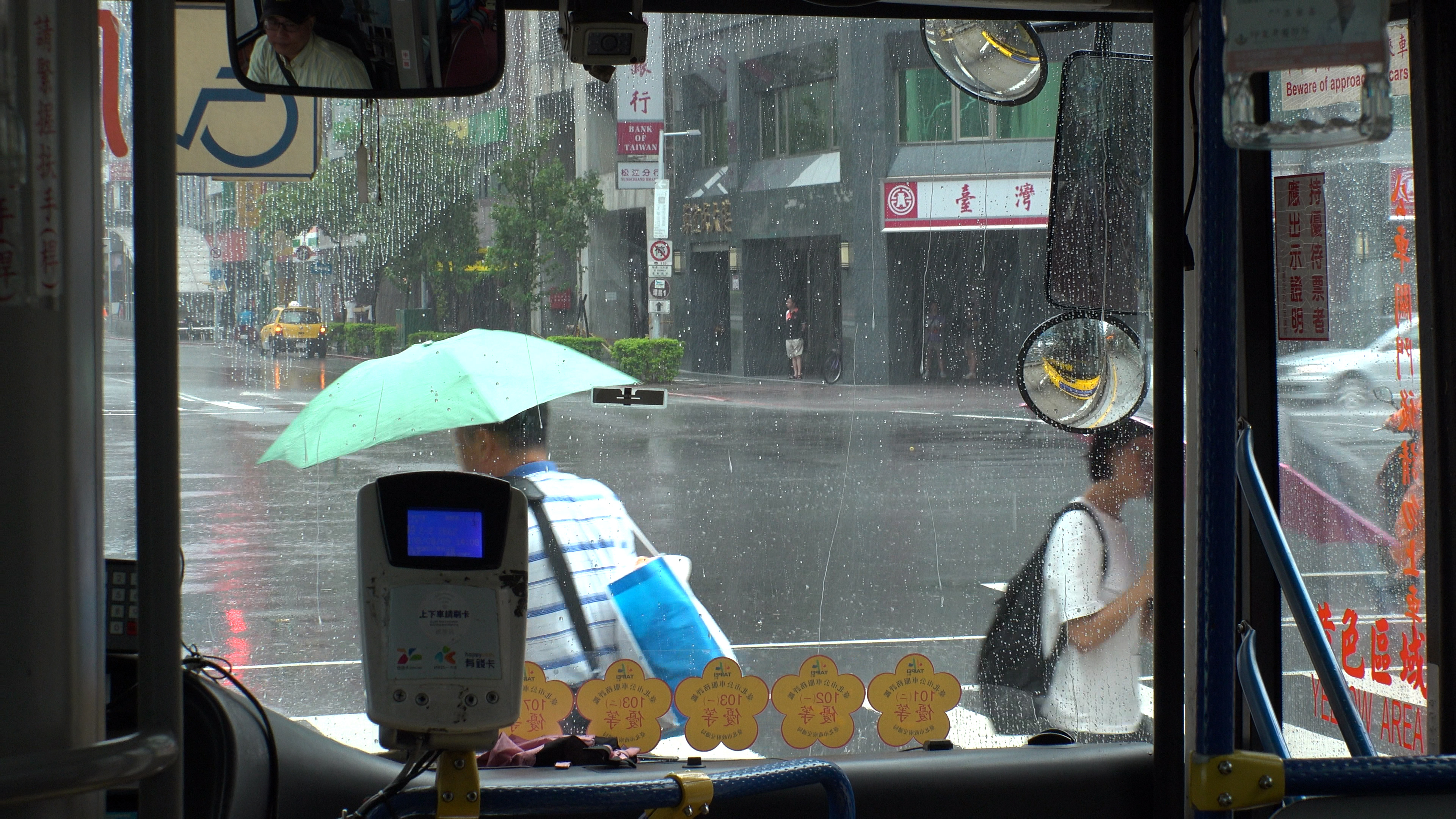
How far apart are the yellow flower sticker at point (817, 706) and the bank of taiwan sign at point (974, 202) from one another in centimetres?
100

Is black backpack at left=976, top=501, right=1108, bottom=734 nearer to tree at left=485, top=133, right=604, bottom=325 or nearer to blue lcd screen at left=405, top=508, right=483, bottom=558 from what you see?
tree at left=485, top=133, right=604, bottom=325

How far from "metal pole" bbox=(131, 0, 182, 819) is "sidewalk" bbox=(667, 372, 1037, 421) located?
60.9 inches

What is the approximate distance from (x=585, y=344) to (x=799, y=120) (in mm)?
698

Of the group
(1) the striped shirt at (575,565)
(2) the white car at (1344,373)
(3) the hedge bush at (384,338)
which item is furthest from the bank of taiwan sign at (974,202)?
(3) the hedge bush at (384,338)

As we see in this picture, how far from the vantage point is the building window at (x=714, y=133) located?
2.48 metres

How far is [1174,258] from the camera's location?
220 cm

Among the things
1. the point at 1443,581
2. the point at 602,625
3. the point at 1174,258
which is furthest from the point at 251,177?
the point at 1443,581

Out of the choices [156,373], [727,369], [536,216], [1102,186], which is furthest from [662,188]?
[156,373]

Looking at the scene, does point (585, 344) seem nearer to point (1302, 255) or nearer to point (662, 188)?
point (662, 188)

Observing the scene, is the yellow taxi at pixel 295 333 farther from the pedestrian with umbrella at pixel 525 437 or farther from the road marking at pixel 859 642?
the road marking at pixel 859 642

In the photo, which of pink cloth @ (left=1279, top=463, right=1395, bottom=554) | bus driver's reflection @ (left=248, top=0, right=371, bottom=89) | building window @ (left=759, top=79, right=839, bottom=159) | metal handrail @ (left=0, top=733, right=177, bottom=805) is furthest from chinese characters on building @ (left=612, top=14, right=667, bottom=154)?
metal handrail @ (left=0, top=733, right=177, bottom=805)

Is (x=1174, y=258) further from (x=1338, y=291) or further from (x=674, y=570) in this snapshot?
(x=674, y=570)

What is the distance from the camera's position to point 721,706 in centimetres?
246

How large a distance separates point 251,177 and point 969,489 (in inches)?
65.6
